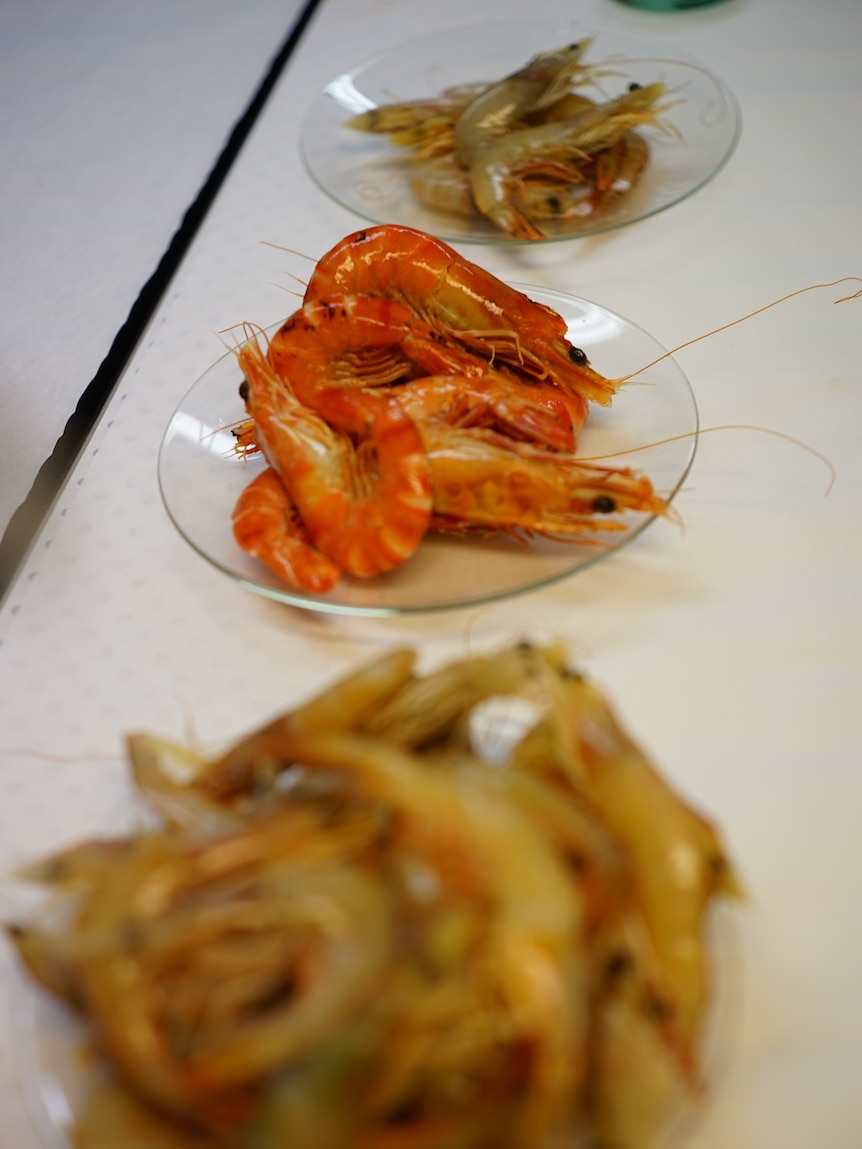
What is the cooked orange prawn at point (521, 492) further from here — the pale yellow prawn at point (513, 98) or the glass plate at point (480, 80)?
the pale yellow prawn at point (513, 98)

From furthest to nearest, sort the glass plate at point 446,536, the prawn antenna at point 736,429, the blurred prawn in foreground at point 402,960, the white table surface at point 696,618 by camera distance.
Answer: the prawn antenna at point 736,429 < the glass plate at point 446,536 < the white table surface at point 696,618 < the blurred prawn in foreground at point 402,960

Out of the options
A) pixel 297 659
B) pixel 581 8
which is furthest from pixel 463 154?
pixel 297 659

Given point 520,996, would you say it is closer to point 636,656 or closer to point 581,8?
point 636,656

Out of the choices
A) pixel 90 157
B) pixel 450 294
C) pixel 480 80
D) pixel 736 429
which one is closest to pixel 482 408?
pixel 450 294

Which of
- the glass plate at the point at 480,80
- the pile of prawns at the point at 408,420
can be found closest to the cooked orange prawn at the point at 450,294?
the pile of prawns at the point at 408,420

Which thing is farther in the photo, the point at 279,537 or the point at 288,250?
the point at 288,250

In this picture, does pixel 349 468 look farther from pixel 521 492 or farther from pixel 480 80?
pixel 480 80
